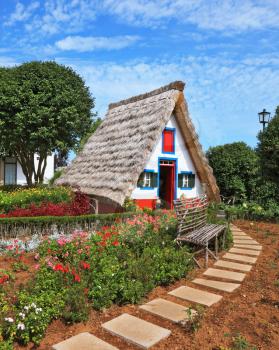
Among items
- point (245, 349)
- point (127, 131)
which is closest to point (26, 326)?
point (245, 349)

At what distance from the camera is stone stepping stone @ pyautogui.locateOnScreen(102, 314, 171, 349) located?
13.7 ft

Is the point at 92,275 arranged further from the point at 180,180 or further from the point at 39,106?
the point at 39,106

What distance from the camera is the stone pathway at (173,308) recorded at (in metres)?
4.18

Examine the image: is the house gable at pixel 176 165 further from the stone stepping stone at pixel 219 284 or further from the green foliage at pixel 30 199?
the stone stepping stone at pixel 219 284

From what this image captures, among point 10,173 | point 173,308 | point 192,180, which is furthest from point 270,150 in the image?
point 10,173

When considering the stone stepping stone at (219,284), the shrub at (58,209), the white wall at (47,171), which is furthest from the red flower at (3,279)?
the white wall at (47,171)

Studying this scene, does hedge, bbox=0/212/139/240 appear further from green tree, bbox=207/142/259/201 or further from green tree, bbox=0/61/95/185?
green tree, bbox=207/142/259/201

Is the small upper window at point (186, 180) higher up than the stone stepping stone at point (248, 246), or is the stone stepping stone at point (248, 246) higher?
the small upper window at point (186, 180)

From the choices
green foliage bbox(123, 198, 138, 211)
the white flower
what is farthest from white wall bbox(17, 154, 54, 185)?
the white flower

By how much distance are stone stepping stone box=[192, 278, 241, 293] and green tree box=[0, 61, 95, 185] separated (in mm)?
14471

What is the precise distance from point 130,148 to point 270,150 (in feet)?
19.0

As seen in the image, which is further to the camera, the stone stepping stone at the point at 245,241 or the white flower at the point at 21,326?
the stone stepping stone at the point at 245,241

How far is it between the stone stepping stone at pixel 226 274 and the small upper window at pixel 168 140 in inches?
296

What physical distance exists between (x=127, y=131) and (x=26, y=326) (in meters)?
11.0
